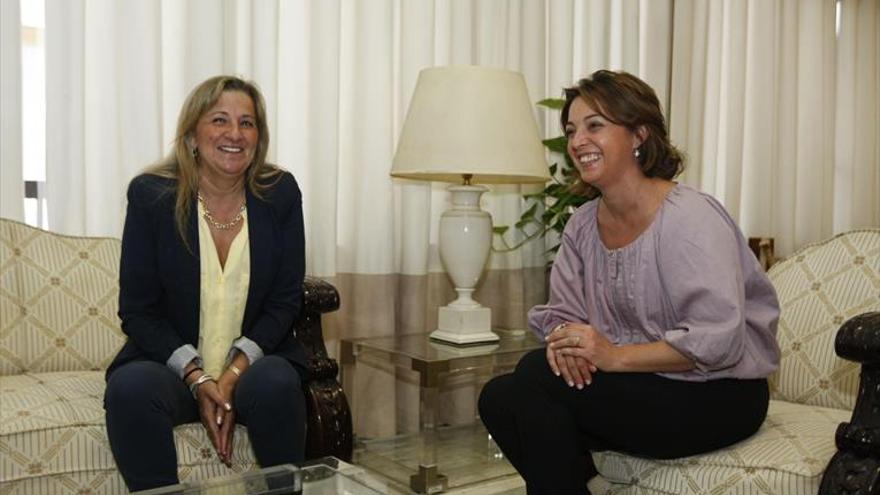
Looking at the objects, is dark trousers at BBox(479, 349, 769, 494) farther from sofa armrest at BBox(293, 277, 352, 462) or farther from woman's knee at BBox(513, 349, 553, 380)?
sofa armrest at BBox(293, 277, 352, 462)

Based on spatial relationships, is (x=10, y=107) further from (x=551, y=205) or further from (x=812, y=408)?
(x=812, y=408)

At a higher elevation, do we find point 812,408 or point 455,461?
point 812,408

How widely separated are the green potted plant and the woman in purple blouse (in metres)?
1.07

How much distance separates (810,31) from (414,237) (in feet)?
8.66

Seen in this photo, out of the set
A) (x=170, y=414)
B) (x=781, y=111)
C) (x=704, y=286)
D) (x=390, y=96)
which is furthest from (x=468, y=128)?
(x=781, y=111)

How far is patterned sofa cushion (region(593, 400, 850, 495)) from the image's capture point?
1.52m

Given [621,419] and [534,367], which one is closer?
[621,419]

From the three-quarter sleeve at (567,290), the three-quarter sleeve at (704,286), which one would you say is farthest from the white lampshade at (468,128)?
the three-quarter sleeve at (704,286)

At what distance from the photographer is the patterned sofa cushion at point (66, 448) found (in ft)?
5.42

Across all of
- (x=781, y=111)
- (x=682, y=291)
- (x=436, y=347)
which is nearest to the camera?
(x=682, y=291)

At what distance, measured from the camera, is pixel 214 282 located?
199 cm

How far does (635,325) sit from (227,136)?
1.04m

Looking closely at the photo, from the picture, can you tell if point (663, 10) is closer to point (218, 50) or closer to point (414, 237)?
point (414, 237)

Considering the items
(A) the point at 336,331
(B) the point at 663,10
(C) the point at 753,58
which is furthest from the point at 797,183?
(A) the point at 336,331
